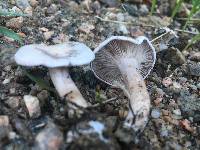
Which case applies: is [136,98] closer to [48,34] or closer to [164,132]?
[164,132]

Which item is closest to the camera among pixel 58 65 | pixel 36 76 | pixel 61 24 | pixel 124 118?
pixel 58 65

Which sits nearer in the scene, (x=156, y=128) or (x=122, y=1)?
(x=156, y=128)

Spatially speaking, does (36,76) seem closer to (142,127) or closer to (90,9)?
(142,127)

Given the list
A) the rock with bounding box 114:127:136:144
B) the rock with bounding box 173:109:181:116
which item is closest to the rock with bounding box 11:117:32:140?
the rock with bounding box 114:127:136:144

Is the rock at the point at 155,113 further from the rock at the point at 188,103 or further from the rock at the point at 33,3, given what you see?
the rock at the point at 33,3

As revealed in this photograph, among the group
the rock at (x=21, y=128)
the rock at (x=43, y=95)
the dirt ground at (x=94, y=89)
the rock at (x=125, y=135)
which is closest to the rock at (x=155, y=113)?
the dirt ground at (x=94, y=89)

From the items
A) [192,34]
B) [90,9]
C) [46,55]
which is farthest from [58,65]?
[192,34]

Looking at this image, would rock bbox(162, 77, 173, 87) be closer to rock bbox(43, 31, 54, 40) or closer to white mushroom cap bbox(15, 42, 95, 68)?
white mushroom cap bbox(15, 42, 95, 68)

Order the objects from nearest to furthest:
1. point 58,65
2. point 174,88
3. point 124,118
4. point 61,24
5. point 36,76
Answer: point 58,65, point 124,118, point 36,76, point 174,88, point 61,24
